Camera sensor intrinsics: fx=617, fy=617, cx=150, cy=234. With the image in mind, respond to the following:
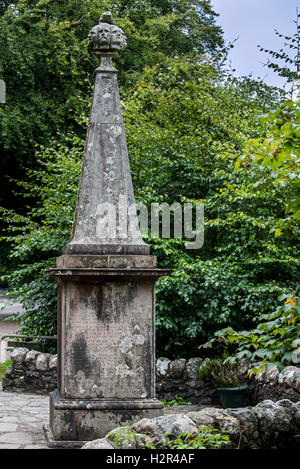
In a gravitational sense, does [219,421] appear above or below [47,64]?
below

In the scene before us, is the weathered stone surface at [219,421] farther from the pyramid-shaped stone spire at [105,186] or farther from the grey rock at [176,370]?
the grey rock at [176,370]

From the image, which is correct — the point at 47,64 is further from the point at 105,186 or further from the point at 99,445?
the point at 99,445

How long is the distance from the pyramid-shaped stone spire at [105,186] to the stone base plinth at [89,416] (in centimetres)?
155

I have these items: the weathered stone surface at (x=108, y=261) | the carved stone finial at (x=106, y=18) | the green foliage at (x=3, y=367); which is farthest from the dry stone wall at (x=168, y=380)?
the carved stone finial at (x=106, y=18)

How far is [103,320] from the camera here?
247 inches

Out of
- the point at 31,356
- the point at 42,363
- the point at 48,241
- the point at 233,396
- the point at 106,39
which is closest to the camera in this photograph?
the point at 106,39

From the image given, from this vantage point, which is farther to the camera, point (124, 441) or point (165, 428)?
point (165, 428)

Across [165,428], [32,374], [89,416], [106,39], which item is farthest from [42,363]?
[165,428]

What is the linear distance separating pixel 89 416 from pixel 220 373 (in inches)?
159

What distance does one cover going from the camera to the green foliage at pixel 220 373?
966 cm

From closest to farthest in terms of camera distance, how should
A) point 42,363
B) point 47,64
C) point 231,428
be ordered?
point 231,428 → point 42,363 → point 47,64

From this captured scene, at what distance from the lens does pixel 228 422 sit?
4.94m
